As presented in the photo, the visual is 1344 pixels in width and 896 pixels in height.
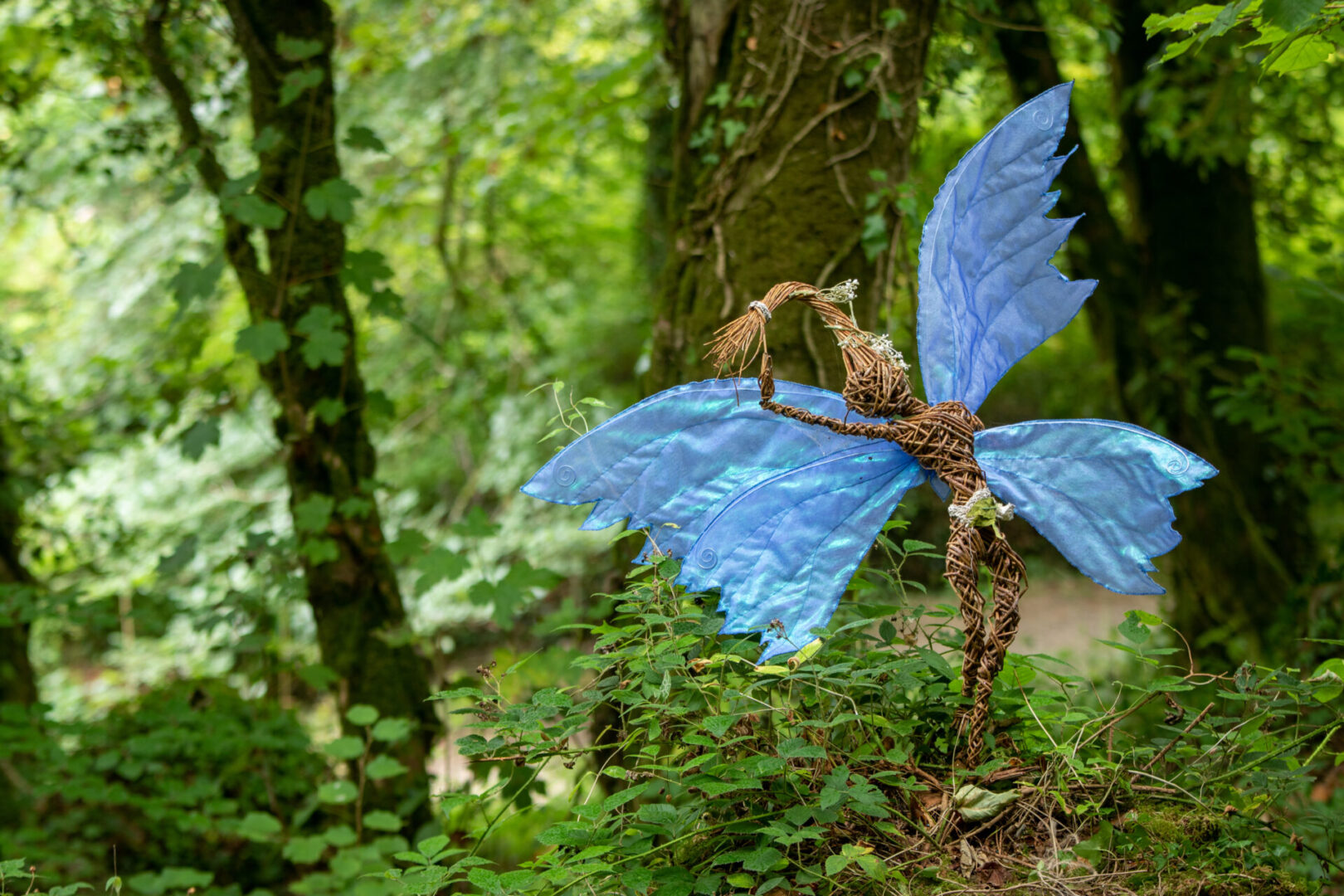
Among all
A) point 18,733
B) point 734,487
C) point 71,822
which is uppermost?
point 734,487

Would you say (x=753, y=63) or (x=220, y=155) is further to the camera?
(x=220, y=155)

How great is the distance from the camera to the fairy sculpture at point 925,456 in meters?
1.39

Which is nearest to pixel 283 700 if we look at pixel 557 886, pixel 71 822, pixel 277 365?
pixel 71 822

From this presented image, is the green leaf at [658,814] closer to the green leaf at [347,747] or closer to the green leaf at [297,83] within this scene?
the green leaf at [347,747]

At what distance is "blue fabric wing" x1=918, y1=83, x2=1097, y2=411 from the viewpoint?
150 centimetres

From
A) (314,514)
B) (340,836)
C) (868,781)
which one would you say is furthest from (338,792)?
(868,781)

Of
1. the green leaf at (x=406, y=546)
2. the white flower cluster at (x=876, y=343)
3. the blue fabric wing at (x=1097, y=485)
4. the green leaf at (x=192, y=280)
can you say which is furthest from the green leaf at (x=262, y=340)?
the blue fabric wing at (x=1097, y=485)

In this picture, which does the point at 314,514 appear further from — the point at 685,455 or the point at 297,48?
the point at 685,455

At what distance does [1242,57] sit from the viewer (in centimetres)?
348

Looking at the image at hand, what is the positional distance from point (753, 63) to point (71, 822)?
142 inches

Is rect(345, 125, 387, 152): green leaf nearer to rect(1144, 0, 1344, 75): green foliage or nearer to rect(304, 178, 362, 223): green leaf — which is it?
rect(304, 178, 362, 223): green leaf

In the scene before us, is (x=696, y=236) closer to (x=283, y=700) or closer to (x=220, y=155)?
(x=220, y=155)

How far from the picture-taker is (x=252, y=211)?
9.08ft

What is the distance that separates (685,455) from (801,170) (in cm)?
109
